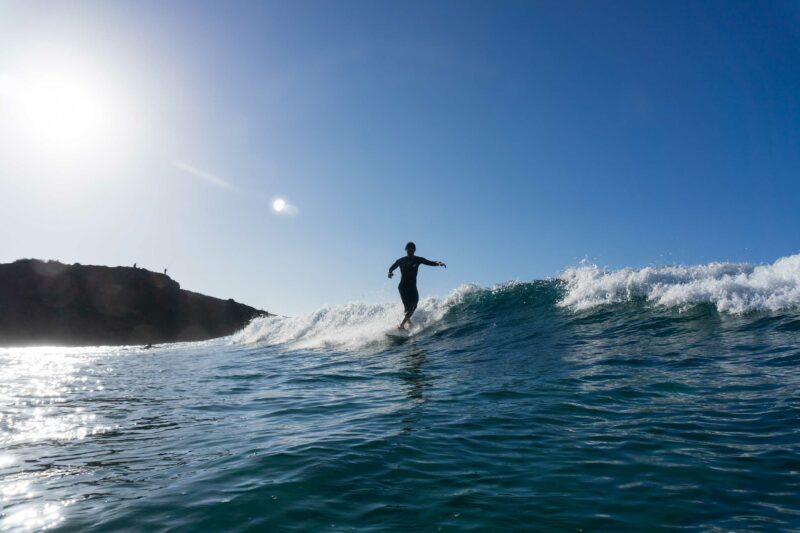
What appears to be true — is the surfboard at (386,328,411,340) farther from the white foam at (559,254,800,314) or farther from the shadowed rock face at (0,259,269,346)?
the shadowed rock face at (0,259,269,346)

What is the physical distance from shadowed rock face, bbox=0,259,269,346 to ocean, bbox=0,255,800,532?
129 feet

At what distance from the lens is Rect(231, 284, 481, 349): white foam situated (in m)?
16.0

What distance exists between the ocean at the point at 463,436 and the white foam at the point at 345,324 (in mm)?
4201

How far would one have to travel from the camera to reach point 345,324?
20.2m

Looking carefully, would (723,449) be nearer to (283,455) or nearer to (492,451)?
(492,451)

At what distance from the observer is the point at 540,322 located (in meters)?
13.2

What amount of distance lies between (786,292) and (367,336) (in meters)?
10.8

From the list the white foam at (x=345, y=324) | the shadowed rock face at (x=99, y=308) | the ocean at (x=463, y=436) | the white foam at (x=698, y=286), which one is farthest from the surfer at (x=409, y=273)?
the shadowed rock face at (x=99, y=308)

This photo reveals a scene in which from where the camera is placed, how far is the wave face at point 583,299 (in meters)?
10.9

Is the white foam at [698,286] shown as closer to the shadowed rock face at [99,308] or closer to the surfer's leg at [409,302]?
the surfer's leg at [409,302]

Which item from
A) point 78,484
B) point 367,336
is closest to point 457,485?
point 78,484

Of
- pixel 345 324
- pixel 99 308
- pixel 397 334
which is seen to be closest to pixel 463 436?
pixel 397 334

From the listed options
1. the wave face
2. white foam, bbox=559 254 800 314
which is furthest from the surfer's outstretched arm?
white foam, bbox=559 254 800 314

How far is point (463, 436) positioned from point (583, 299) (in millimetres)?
10602
